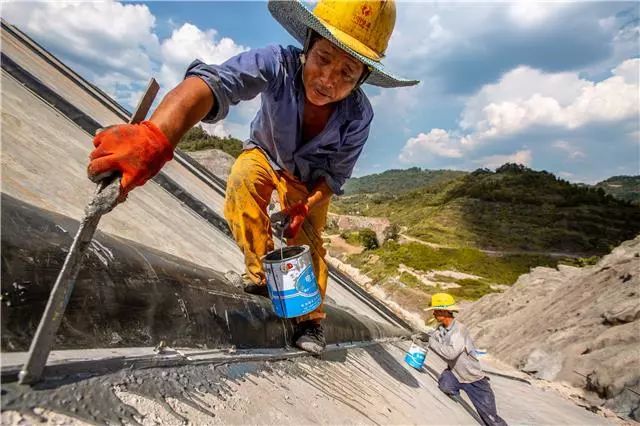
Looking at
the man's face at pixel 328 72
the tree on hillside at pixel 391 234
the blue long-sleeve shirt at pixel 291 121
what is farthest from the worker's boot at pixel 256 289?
the tree on hillside at pixel 391 234

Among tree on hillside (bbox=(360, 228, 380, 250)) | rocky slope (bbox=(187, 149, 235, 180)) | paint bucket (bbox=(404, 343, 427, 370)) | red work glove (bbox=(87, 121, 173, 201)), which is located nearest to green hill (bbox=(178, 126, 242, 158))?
rocky slope (bbox=(187, 149, 235, 180))

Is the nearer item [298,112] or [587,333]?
[298,112]

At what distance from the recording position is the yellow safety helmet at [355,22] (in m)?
2.16

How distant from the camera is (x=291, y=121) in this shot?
263 cm

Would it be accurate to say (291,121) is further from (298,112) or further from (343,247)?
(343,247)

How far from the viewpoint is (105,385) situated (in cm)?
112

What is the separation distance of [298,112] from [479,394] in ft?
12.3

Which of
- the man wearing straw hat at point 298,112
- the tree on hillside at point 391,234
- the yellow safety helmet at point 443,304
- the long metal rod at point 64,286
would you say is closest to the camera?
the long metal rod at point 64,286

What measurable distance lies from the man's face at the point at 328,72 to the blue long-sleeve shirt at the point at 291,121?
0.17 m

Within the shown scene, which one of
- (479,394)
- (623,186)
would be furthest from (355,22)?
(623,186)

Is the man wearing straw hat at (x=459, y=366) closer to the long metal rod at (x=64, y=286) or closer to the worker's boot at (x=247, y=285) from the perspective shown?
the worker's boot at (x=247, y=285)

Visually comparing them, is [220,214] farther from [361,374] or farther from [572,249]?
[572,249]

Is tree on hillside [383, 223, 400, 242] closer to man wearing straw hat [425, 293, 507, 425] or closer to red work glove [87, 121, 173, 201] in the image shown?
man wearing straw hat [425, 293, 507, 425]

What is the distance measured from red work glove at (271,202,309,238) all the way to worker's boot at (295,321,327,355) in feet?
1.94
